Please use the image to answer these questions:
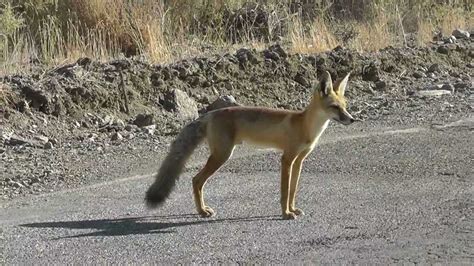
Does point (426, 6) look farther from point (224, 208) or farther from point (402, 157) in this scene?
point (224, 208)

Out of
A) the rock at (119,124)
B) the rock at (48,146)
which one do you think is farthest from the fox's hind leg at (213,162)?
the rock at (119,124)

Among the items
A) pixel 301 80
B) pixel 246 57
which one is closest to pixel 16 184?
pixel 246 57

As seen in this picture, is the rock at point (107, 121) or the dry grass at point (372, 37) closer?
the rock at point (107, 121)

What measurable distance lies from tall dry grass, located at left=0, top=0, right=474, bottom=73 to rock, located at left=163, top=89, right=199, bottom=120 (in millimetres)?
1429

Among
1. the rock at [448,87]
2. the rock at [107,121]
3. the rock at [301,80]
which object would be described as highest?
the rock at [107,121]

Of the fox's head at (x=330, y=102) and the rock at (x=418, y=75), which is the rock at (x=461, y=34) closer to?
the rock at (x=418, y=75)

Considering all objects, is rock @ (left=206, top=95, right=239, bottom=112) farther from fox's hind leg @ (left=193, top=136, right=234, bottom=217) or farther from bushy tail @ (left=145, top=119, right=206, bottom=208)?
fox's hind leg @ (left=193, top=136, right=234, bottom=217)

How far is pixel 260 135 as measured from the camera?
27.6 ft

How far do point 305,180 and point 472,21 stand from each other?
42.9ft

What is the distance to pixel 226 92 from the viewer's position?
14.4 meters

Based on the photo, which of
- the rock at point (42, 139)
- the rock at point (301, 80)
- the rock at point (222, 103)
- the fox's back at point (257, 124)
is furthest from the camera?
the rock at point (301, 80)

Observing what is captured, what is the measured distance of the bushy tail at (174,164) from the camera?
810 centimetres

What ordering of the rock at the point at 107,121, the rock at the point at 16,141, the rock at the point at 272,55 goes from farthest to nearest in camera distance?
the rock at the point at 272,55 < the rock at the point at 107,121 < the rock at the point at 16,141

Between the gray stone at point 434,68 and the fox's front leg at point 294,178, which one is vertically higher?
the fox's front leg at point 294,178
